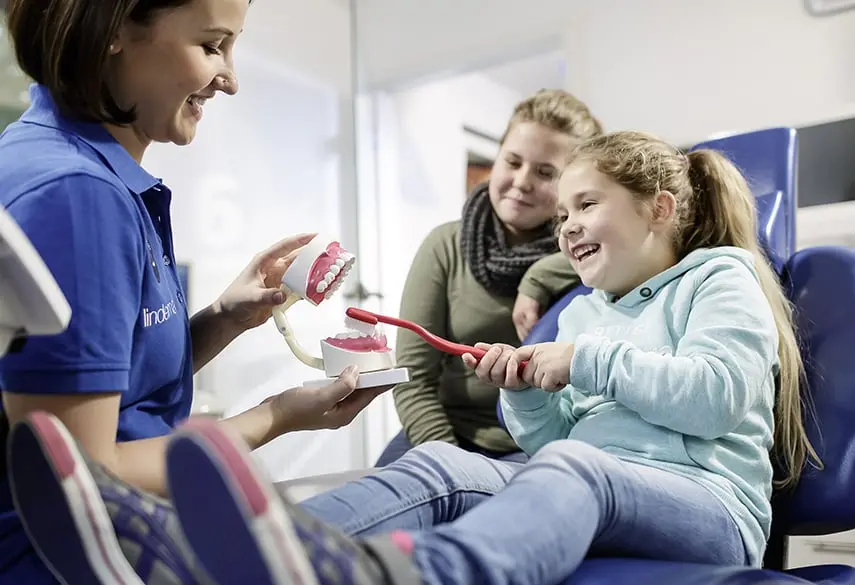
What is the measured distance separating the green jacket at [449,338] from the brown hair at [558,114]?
0.25 meters

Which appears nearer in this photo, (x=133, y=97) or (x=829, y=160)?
(x=133, y=97)

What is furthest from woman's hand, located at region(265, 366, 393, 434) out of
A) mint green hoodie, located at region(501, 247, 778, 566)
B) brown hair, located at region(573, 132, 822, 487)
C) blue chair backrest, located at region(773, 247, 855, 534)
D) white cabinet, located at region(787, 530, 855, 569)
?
white cabinet, located at region(787, 530, 855, 569)

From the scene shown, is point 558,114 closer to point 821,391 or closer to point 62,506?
point 821,391

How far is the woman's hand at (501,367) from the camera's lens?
3.09 feet

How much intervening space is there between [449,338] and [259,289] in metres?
0.50

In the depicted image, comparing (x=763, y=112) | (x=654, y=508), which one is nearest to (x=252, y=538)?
(x=654, y=508)

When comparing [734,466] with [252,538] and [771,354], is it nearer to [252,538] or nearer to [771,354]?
[771,354]

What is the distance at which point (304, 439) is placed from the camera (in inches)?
101

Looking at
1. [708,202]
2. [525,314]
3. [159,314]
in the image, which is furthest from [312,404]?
[708,202]

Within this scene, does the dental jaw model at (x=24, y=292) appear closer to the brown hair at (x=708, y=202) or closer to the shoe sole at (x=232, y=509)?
the shoe sole at (x=232, y=509)

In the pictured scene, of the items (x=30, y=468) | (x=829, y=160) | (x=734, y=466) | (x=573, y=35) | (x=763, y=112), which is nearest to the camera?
(x=30, y=468)

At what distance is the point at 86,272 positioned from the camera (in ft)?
2.10

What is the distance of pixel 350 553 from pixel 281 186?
222cm

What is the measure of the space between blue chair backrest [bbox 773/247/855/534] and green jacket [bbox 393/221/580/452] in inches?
15.6
